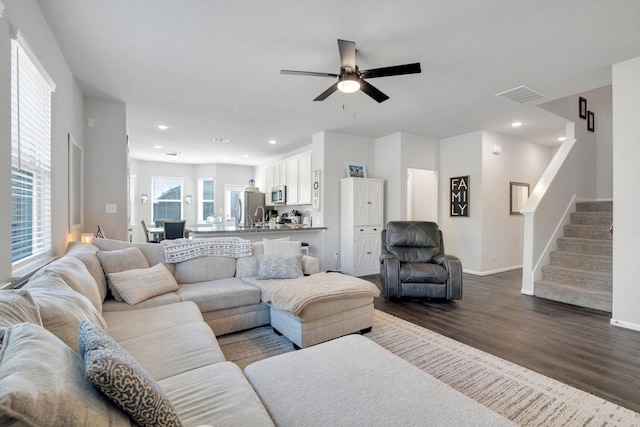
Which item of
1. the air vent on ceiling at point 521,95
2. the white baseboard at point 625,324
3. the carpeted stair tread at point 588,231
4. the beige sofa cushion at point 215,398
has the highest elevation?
the air vent on ceiling at point 521,95

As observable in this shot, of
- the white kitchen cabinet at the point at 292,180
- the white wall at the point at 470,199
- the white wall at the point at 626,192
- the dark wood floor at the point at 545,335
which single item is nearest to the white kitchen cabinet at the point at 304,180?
the white kitchen cabinet at the point at 292,180

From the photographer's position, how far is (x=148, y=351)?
5.24ft

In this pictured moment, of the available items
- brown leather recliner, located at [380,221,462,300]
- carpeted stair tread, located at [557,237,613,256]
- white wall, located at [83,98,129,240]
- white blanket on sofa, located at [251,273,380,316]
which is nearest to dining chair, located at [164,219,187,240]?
white wall, located at [83,98,129,240]

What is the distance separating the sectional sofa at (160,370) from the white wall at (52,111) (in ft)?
1.13

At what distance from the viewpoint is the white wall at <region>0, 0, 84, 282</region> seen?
1.66 meters

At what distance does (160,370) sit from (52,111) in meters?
2.59

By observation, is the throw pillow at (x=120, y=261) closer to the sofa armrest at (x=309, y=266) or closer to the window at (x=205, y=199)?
the sofa armrest at (x=309, y=266)

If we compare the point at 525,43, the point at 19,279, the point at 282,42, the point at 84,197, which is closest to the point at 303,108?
the point at 282,42

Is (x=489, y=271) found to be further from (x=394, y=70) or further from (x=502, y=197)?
(x=394, y=70)

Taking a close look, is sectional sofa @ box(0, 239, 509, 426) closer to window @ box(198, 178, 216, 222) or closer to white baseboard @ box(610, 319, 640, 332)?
white baseboard @ box(610, 319, 640, 332)

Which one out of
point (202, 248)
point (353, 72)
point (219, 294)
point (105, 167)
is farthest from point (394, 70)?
point (105, 167)

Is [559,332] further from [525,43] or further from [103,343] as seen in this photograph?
[103,343]

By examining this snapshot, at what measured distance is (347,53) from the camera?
7.98 feet

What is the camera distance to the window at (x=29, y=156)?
1885mm
